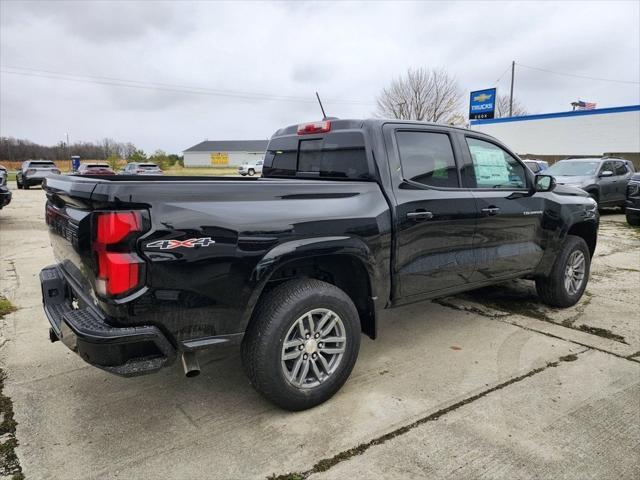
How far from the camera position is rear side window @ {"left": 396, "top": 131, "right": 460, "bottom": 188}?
3.59 metres

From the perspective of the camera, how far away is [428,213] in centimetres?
352

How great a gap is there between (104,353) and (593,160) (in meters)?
15.5

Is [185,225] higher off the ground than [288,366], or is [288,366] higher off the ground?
[185,225]

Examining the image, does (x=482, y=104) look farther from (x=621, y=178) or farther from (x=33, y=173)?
(x=33, y=173)

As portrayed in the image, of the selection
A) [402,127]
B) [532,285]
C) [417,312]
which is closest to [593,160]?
[532,285]

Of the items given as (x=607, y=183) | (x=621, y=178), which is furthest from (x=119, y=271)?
(x=621, y=178)

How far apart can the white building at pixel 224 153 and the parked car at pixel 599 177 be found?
7893 cm

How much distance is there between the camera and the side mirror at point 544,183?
4.50 metres

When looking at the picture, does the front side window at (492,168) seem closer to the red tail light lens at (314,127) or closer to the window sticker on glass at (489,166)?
the window sticker on glass at (489,166)

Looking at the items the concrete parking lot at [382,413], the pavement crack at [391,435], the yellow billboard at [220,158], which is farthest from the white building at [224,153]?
the pavement crack at [391,435]

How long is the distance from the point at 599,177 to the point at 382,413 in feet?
43.4

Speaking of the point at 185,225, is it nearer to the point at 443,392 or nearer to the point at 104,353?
the point at 104,353

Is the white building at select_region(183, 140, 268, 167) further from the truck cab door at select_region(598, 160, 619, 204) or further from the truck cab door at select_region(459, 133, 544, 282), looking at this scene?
the truck cab door at select_region(459, 133, 544, 282)

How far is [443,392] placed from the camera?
3234 mm
